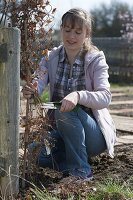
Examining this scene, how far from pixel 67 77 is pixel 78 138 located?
0.50m

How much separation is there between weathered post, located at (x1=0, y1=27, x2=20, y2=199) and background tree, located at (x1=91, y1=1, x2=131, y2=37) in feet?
167

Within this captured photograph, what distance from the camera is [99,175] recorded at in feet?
12.0

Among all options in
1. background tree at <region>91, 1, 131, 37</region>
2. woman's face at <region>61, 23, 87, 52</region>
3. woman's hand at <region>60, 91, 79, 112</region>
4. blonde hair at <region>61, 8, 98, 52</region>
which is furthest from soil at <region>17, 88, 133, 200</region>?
background tree at <region>91, 1, 131, 37</region>

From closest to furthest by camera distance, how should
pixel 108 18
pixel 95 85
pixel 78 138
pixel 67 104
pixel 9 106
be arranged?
pixel 9 106 < pixel 67 104 < pixel 78 138 < pixel 95 85 < pixel 108 18

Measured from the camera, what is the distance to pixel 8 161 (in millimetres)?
2941

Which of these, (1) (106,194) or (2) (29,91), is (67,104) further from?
(1) (106,194)

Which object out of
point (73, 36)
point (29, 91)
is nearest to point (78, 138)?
point (29, 91)

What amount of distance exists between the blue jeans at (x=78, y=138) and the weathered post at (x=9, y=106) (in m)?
0.52

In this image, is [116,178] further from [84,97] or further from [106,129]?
[84,97]

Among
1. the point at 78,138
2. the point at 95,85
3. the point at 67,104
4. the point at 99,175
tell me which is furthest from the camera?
the point at 99,175

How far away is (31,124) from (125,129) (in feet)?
10.00

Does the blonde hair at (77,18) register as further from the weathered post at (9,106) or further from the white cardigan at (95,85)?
the weathered post at (9,106)

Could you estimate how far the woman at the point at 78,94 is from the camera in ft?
11.1

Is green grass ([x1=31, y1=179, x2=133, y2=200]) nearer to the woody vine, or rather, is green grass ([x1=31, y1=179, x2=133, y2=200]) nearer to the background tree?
the woody vine
